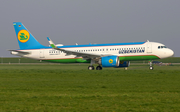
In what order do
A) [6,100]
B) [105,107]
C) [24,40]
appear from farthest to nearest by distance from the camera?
[24,40] < [6,100] < [105,107]

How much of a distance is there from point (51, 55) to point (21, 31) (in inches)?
272

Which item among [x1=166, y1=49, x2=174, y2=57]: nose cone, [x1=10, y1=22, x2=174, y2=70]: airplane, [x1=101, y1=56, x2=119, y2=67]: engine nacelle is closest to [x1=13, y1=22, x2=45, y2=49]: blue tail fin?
[x1=10, y1=22, x2=174, y2=70]: airplane

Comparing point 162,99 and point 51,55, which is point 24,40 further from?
point 162,99

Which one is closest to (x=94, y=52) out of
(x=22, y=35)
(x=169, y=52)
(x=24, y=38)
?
(x=169, y=52)

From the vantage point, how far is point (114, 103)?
11.2 meters

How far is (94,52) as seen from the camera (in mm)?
40062

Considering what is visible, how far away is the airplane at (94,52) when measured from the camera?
37.9 m

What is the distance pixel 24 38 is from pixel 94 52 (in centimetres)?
1254

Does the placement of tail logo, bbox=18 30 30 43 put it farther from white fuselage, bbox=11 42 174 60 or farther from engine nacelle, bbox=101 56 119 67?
engine nacelle, bbox=101 56 119 67

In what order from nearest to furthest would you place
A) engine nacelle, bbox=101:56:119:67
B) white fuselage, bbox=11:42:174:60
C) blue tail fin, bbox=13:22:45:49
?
engine nacelle, bbox=101:56:119:67 → white fuselage, bbox=11:42:174:60 → blue tail fin, bbox=13:22:45:49

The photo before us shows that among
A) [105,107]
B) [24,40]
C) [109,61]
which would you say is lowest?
[105,107]

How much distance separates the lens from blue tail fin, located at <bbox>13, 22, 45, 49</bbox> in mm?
43594

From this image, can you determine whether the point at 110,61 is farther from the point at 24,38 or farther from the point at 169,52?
the point at 24,38

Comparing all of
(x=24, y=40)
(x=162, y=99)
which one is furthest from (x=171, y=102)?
(x=24, y=40)
